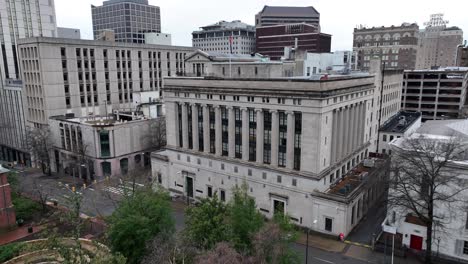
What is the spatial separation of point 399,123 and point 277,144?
45.6 m

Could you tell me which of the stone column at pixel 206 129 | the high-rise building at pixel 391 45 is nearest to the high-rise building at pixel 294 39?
the high-rise building at pixel 391 45

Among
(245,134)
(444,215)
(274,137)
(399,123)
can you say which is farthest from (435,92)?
(245,134)

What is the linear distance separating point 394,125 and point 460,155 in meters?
44.1

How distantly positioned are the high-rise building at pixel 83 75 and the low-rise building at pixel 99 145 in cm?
533

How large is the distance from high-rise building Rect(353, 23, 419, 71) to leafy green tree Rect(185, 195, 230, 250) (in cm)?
12531

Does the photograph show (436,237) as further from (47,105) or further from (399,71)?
(47,105)

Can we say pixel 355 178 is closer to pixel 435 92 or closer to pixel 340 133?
pixel 340 133

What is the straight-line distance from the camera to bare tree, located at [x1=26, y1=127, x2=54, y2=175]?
264 feet

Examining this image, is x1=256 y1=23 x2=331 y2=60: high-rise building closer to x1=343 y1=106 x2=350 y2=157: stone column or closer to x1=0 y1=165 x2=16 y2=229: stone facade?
x1=343 y1=106 x2=350 y2=157: stone column

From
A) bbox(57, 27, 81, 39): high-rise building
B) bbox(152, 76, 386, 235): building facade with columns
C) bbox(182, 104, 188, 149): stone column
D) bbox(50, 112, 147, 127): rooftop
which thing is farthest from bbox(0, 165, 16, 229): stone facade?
bbox(57, 27, 81, 39): high-rise building

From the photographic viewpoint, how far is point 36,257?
42.3 m

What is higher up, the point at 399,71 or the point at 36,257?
the point at 399,71

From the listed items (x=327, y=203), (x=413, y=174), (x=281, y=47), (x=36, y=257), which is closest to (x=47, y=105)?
(x=36, y=257)

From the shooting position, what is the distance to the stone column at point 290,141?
48.5 meters
